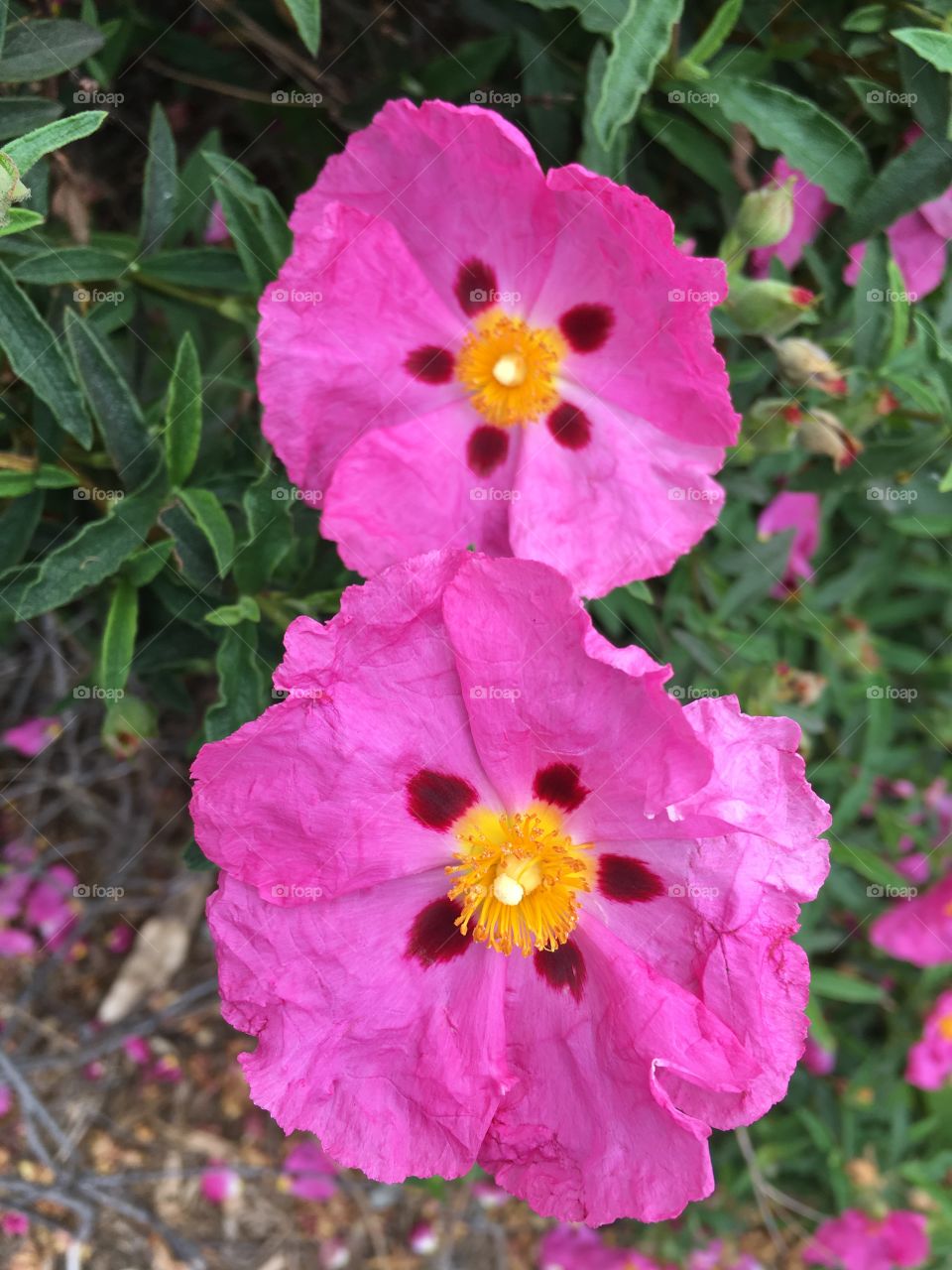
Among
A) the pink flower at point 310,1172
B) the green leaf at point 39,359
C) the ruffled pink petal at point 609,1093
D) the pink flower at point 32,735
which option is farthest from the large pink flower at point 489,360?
the pink flower at point 310,1172

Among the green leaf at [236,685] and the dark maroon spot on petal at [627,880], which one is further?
the green leaf at [236,685]

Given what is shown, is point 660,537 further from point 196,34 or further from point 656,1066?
point 196,34

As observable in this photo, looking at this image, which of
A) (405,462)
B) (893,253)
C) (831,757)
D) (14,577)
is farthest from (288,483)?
(831,757)

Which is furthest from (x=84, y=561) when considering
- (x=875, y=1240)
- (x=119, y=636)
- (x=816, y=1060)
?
(x=875, y=1240)

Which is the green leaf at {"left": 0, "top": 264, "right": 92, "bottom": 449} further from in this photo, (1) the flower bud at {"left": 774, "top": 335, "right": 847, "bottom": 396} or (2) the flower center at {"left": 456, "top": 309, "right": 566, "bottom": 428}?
(1) the flower bud at {"left": 774, "top": 335, "right": 847, "bottom": 396}

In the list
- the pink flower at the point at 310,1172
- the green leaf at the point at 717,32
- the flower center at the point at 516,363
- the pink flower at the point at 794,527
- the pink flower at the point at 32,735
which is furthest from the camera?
the pink flower at the point at 310,1172

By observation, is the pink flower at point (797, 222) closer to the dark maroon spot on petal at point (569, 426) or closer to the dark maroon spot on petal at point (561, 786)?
the dark maroon spot on petal at point (569, 426)

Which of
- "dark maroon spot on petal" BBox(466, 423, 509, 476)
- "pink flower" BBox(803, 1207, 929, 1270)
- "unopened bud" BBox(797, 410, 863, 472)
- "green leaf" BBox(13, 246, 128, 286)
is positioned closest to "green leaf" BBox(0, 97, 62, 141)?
"green leaf" BBox(13, 246, 128, 286)
